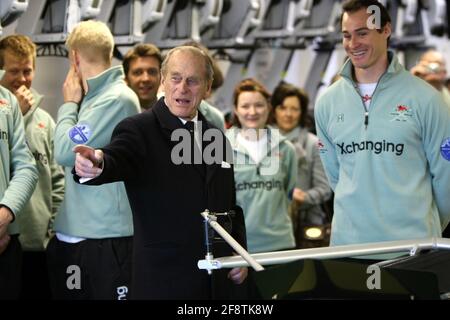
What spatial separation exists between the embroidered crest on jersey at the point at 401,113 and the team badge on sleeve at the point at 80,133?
1.24 meters

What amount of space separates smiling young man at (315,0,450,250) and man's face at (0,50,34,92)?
148 cm

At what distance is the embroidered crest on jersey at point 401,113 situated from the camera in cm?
357

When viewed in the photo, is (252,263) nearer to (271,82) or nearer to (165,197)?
(165,197)

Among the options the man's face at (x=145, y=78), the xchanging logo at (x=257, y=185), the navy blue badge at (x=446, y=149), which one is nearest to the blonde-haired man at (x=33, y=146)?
the man's face at (x=145, y=78)

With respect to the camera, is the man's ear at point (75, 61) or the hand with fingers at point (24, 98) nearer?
the man's ear at point (75, 61)

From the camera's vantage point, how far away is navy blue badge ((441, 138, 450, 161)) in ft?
11.6

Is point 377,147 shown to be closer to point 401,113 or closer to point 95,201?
point 401,113

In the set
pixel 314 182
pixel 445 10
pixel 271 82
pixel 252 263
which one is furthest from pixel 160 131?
pixel 445 10

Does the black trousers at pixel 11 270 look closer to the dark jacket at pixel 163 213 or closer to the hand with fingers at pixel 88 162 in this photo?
the dark jacket at pixel 163 213

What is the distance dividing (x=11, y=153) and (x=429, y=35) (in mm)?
6933

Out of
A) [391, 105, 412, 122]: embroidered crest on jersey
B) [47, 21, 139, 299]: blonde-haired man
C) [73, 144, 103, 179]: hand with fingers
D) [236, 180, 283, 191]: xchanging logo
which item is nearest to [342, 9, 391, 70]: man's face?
[391, 105, 412, 122]: embroidered crest on jersey

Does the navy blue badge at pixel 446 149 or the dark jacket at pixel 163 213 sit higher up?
the navy blue badge at pixel 446 149

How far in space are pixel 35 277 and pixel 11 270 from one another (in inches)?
27.2

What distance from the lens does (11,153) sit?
12.9 ft
